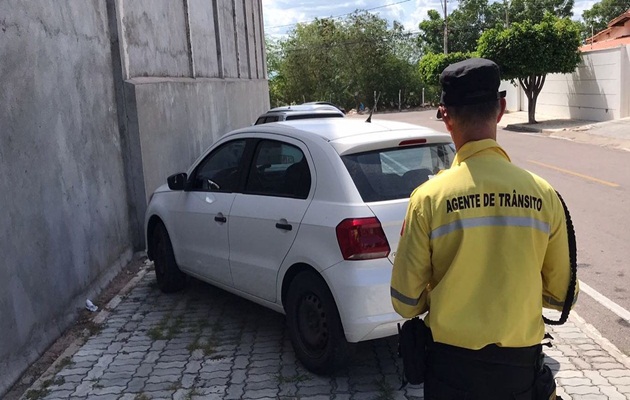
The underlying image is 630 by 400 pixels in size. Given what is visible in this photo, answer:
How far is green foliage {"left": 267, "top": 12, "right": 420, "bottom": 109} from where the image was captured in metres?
53.7

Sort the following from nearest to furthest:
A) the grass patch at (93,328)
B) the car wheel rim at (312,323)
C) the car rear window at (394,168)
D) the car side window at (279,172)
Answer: the car rear window at (394,168), the car wheel rim at (312,323), the car side window at (279,172), the grass patch at (93,328)

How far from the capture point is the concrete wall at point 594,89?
23125 mm

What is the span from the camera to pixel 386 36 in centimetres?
5422

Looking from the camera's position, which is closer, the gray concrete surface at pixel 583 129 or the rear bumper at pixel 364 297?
the rear bumper at pixel 364 297

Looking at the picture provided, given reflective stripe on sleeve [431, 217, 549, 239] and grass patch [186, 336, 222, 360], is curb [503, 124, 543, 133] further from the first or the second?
reflective stripe on sleeve [431, 217, 549, 239]

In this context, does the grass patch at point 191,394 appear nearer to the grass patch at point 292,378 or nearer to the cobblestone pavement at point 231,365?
the cobblestone pavement at point 231,365

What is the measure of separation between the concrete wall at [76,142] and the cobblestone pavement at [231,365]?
447 mm

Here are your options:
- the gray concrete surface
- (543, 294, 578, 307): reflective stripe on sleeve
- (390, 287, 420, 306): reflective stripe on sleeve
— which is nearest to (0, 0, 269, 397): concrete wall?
(390, 287, 420, 306): reflective stripe on sleeve

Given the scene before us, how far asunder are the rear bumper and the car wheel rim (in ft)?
0.90

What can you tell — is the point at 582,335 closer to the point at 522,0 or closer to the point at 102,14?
the point at 102,14

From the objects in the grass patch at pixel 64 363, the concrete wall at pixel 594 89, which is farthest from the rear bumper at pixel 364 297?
the concrete wall at pixel 594 89

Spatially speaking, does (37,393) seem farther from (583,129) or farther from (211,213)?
(583,129)

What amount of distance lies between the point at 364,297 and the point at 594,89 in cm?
2419

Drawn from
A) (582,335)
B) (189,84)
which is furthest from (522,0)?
(582,335)
